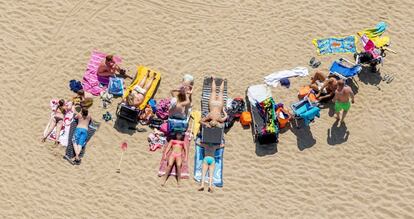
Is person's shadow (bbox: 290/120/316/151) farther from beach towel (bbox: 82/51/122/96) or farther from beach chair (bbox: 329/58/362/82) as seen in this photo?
beach towel (bbox: 82/51/122/96)

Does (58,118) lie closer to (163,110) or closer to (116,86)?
(116,86)

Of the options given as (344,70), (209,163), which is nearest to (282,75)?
(344,70)

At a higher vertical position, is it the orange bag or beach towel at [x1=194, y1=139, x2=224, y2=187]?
the orange bag

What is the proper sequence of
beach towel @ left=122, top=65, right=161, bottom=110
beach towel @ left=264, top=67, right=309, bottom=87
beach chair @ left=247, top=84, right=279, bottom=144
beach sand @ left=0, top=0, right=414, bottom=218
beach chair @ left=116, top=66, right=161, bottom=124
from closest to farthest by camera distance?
beach sand @ left=0, top=0, right=414, bottom=218
beach chair @ left=247, top=84, right=279, bottom=144
beach chair @ left=116, top=66, right=161, bottom=124
beach towel @ left=122, top=65, right=161, bottom=110
beach towel @ left=264, top=67, right=309, bottom=87

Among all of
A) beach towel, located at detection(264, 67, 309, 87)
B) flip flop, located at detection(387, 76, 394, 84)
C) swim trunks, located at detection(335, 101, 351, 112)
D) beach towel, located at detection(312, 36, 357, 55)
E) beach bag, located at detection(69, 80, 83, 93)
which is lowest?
swim trunks, located at detection(335, 101, 351, 112)

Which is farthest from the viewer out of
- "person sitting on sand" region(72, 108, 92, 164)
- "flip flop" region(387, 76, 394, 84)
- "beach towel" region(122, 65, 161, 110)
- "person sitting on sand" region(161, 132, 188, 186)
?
"flip flop" region(387, 76, 394, 84)

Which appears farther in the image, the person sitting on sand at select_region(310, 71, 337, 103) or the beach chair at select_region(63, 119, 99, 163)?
the person sitting on sand at select_region(310, 71, 337, 103)

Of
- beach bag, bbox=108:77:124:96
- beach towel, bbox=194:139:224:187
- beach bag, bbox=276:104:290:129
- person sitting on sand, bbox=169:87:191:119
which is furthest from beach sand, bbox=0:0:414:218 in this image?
person sitting on sand, bbox=169:87:191:119
